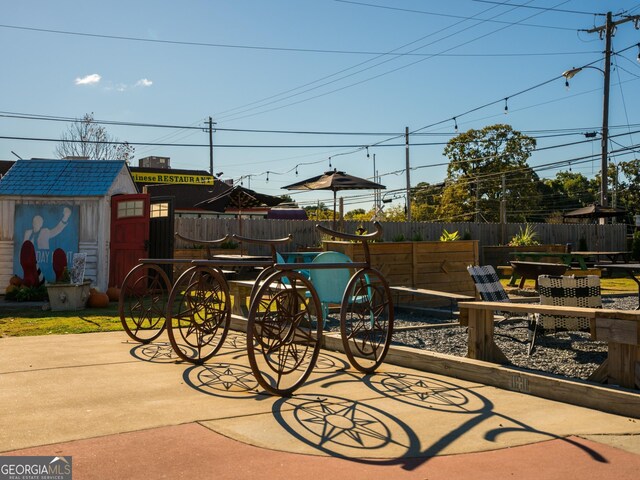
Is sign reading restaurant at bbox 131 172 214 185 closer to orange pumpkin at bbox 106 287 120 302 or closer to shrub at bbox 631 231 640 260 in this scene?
shrub at bbox 631 231 640 260

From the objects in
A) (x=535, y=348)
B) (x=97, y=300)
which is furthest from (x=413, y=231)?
(x=535, y=348)

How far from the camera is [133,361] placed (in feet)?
20.3

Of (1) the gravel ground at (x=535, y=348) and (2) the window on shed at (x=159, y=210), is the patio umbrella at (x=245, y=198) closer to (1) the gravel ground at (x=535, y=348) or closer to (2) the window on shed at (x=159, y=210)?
(2) the window on shed at (x=159, y=210)

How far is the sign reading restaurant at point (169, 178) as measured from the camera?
138 feet

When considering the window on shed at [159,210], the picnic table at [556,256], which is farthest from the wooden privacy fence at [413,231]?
the window on shed at [159,210]

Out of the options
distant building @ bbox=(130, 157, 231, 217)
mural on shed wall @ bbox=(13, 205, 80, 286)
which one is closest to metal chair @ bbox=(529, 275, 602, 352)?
mural on shed wall @ bbox=(13, 205, 80, 286)

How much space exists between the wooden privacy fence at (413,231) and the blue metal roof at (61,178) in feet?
20.4

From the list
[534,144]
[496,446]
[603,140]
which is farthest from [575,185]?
[496,446]

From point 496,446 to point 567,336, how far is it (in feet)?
14.0

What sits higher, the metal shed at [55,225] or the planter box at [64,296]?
the metal shed at [55,225]

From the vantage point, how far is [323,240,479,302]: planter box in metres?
10.7

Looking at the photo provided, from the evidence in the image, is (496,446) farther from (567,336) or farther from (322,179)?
(322,179)

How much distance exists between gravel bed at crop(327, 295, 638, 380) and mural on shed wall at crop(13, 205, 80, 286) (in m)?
6.81

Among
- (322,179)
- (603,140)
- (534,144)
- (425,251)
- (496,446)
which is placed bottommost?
(496,446)
